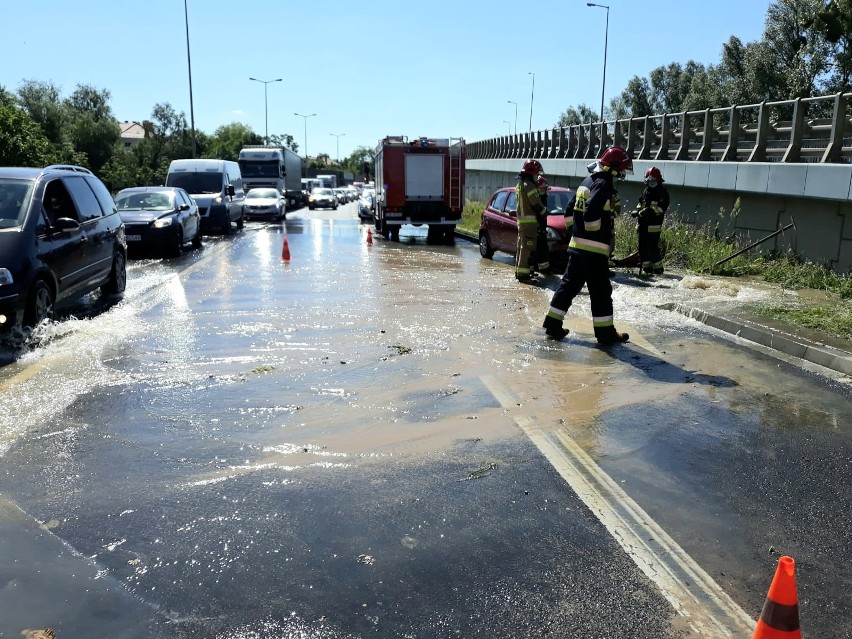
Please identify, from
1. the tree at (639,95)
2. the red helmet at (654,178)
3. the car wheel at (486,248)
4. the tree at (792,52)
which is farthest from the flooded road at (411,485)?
the tree at (639,95)

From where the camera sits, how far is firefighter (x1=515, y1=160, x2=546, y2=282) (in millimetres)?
12812

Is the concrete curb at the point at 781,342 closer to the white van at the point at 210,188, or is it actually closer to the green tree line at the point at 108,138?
the white van at the point at 210,188

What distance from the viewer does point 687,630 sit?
2.92 meters

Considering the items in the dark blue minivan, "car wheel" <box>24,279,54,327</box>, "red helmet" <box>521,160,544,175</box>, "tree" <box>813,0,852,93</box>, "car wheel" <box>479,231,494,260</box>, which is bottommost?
"car wheel" <box>479,231,494,260</box>

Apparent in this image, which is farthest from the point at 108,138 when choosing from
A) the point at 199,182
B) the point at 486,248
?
the point at 486,248

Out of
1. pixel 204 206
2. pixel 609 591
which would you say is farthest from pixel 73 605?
pixel 204 206

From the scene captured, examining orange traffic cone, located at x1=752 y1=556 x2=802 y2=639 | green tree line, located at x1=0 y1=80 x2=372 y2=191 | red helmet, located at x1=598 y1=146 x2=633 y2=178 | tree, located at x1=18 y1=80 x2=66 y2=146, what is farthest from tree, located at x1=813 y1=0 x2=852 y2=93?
tree, located at x1=18 y1=80 x2=66 y2=146

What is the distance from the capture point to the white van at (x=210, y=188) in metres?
23.8

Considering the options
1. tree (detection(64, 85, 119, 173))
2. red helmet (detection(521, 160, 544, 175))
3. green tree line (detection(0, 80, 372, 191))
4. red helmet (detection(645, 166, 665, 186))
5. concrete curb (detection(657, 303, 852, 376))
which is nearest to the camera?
concrete curb (detection(657, 303, 852, 376))

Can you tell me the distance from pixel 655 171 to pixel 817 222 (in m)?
2.81

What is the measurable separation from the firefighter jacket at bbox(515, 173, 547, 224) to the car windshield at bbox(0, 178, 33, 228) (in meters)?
7.44

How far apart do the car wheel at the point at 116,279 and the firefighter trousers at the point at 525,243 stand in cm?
624

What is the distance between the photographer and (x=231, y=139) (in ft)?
377

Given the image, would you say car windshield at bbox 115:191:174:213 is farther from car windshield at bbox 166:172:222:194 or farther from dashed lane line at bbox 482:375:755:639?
dashed lane line at bbox 482:375:755:639
